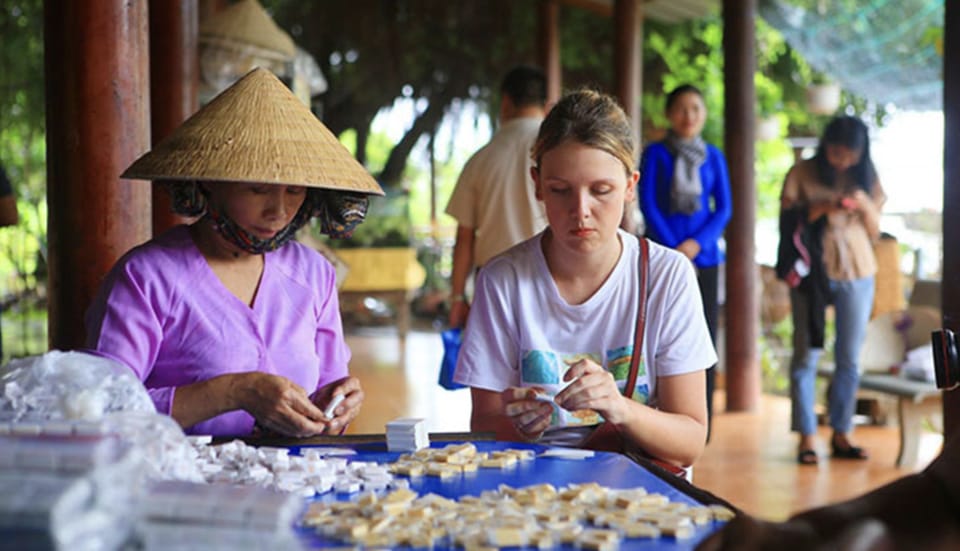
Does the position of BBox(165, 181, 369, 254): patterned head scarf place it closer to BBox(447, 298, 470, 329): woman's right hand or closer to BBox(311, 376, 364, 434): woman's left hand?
BBox(311, 376, 364, 434): woman's left hand

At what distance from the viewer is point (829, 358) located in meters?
11.1

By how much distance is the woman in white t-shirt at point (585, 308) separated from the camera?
2.38m

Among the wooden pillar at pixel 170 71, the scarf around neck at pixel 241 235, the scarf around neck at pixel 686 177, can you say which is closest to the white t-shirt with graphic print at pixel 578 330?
the scarf around neck at pixel 241 235

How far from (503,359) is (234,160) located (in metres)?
0.72

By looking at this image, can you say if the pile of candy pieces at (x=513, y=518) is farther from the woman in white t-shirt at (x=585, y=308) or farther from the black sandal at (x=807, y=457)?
the black sandal at (x=807, y=457)

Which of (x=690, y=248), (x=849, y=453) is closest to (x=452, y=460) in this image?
(x=690, y=248)

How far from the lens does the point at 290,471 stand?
1847mm

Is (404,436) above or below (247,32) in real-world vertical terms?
below

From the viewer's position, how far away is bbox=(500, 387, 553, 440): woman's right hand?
219 centimetres

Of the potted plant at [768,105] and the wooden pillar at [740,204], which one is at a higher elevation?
the potted plant at [768,105]

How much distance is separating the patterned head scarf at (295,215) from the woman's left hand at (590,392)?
0.75m

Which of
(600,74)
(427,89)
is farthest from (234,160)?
(427,89)

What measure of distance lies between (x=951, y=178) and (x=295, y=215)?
226 centimetres

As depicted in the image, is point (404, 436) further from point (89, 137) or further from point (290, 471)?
point (89, 137)
